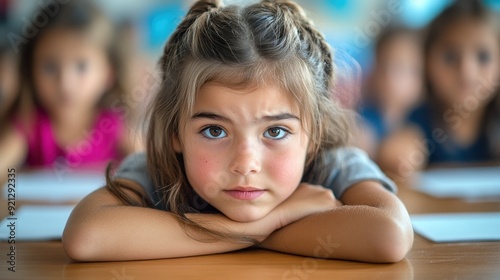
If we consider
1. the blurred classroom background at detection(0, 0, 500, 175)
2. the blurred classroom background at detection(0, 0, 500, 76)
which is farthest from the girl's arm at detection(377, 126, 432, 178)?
the blurred classroom background at detection(0, 0, 500, 76)

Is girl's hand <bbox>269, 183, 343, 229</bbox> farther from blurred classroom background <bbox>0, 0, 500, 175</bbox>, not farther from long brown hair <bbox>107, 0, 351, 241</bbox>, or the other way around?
blurred classroom background <bbox>0, 0, 500, 175</bbox>

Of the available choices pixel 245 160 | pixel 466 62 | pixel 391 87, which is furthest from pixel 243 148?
pixel 391 87

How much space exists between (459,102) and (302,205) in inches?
62.6

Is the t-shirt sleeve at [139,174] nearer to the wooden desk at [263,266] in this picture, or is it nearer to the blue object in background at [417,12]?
the wooden desk at [263,266]

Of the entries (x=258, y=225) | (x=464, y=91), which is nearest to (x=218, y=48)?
(x=258, y=225)

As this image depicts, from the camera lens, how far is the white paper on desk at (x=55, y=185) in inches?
52.9

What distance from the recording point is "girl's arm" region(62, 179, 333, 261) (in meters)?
0.80

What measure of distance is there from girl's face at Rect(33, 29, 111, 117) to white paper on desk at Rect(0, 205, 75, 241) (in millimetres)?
952

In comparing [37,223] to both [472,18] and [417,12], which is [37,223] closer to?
[472,18]

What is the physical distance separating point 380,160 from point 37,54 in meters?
1.25

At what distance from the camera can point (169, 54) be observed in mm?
973

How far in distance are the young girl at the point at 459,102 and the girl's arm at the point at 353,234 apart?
3.98 ft

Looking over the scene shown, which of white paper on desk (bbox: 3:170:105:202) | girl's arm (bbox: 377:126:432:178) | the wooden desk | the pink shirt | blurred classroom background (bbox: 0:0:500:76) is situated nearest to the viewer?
the wooden desk

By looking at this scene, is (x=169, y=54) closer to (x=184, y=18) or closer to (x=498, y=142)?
(x=184, y=18)
